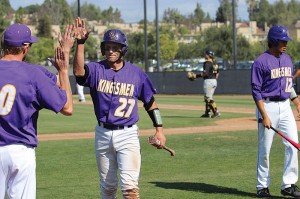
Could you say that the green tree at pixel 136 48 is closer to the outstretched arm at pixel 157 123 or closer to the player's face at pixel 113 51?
the outstretched arm at pixel 157 123

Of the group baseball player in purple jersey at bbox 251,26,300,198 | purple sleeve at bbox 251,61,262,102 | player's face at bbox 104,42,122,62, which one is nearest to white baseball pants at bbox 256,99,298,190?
baseball player in purple jersey at bbox 251,26,300,198

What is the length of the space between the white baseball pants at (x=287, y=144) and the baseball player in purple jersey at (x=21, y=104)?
4.44m

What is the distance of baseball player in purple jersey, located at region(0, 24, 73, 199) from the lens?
5.80 m

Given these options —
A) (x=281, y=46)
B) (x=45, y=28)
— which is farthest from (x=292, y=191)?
(x=45, y=28)

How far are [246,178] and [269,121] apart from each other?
2010mm

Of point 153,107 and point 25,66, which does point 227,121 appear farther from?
point 25,66

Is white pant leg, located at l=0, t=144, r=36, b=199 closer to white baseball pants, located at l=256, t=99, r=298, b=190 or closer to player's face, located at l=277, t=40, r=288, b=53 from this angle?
white baseball pants, located at l=256, t=99, r=298, b=190

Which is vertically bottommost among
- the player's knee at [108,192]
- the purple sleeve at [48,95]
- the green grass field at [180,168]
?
the green grass field at [180,168]

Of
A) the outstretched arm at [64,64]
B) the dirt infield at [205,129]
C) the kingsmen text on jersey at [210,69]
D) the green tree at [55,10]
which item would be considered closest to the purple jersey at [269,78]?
the outstretched arm at [64,64]

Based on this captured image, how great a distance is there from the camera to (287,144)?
9883mm

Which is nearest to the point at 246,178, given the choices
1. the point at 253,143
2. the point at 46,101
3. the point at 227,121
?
the point at 253,143

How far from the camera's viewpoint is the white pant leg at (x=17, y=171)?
5777 millimetres

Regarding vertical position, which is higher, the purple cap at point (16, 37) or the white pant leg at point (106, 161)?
the purple cap at point (16, 37)

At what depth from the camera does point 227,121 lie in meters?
21.9
